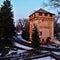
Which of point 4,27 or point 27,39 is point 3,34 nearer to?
point 4,27

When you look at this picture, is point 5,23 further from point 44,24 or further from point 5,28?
point 44,24

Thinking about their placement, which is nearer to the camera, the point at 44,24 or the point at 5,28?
the point at 5,28

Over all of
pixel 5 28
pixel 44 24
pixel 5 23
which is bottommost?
pixel 5 28

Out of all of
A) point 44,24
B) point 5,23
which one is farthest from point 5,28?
point 44,24

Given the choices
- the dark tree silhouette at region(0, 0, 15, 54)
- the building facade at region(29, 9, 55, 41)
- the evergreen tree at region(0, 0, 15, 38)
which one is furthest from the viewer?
the building facade at region(29, 9, 55, 41)

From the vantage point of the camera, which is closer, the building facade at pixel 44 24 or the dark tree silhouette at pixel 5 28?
the dark tree silhouette at pixel 5 28

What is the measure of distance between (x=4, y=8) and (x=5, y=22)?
4.84ft

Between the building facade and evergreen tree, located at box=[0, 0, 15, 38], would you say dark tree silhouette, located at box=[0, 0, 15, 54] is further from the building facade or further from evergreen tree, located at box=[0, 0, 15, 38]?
the building facade

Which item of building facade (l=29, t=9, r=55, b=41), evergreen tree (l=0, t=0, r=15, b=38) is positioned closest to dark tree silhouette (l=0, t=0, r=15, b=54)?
evergreen tree (l=0, t=0, r=15, b=38)

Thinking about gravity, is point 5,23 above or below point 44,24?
below

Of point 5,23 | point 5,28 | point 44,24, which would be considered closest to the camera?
point 5,28

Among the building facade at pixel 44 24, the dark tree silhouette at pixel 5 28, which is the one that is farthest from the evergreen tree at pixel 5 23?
the building facade at pixel 44 24

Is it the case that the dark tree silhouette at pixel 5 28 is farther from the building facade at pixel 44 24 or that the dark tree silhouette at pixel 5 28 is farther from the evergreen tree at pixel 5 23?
the building facade at pixel 44 24

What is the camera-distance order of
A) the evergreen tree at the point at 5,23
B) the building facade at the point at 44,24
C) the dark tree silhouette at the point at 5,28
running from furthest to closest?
the building facade at the point at 44,24, the evergreen tree at the point at 5,23, the dark tree silhouette at the point at 5,28
